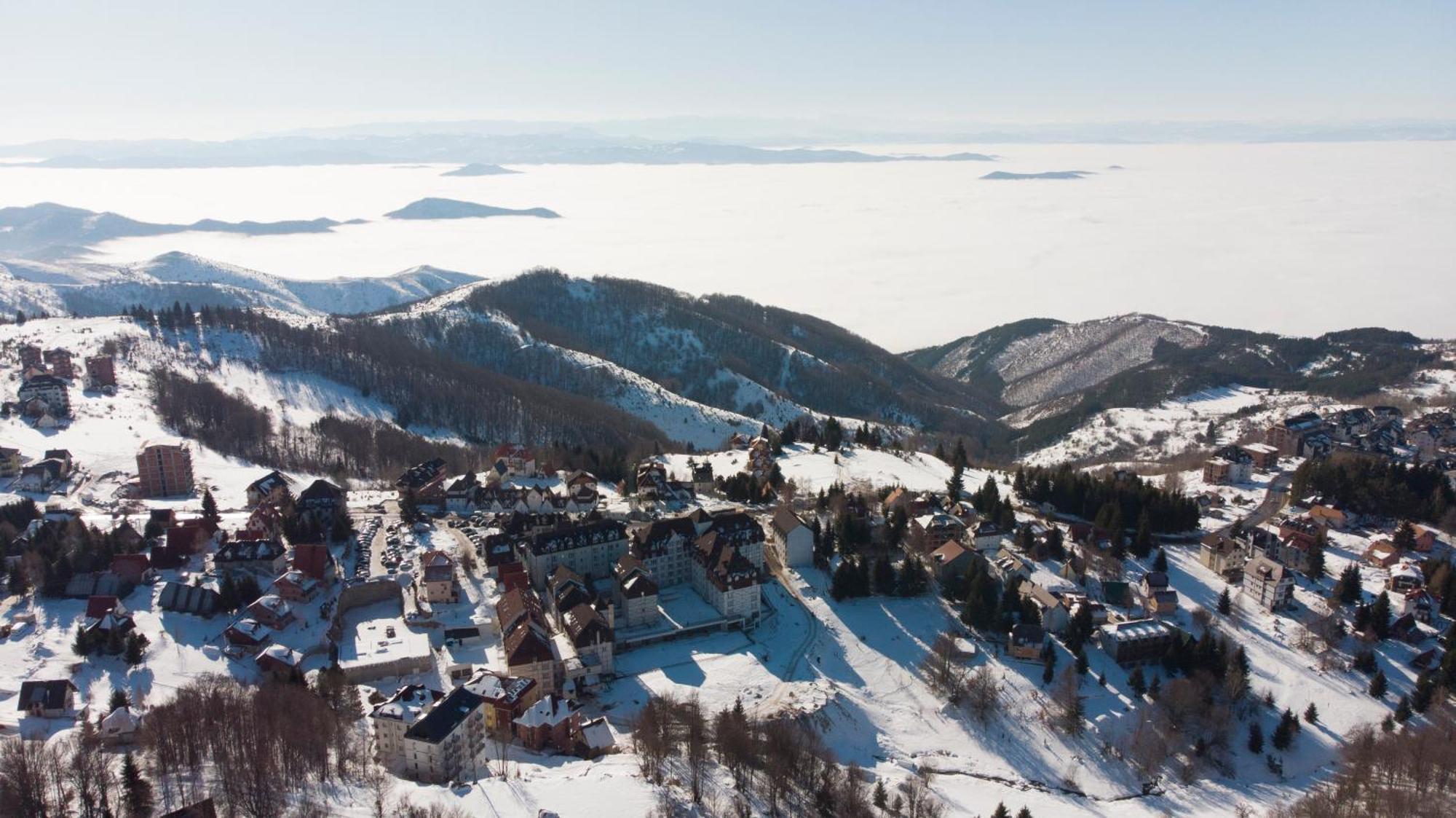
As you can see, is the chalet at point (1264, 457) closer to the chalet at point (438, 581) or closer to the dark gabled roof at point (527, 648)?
the dark gabled roof at point (527, 648)

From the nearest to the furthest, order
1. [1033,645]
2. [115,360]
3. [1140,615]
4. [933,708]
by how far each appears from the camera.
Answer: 1. [933,708]
2. [1033,645]
3. [1140,615]
4. [115,360]

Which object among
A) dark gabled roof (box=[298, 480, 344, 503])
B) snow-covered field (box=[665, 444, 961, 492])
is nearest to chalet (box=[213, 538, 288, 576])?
dark gabled roof (box=[298, 480, 344, 503])

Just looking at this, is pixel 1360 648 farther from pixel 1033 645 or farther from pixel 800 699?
pixel 800 699

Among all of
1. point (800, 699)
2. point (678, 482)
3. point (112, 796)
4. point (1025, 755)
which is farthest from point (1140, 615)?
point (112, 796)

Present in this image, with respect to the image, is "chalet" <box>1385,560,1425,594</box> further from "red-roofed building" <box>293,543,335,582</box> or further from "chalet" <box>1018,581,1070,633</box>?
"red-roofed building" <box>293,543,335,582</box>

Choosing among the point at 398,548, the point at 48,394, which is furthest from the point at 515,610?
the point at 48,394

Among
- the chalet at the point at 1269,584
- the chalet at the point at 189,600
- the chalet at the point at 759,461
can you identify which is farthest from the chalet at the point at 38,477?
the chalet at the point at 1269,584

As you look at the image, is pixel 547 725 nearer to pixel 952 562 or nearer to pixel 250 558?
pixel 250 558

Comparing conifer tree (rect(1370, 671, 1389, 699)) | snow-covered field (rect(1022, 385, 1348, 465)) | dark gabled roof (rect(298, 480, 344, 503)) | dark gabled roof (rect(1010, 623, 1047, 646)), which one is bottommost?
snow-covered field (rect(1022, 385, 1348, 465))
